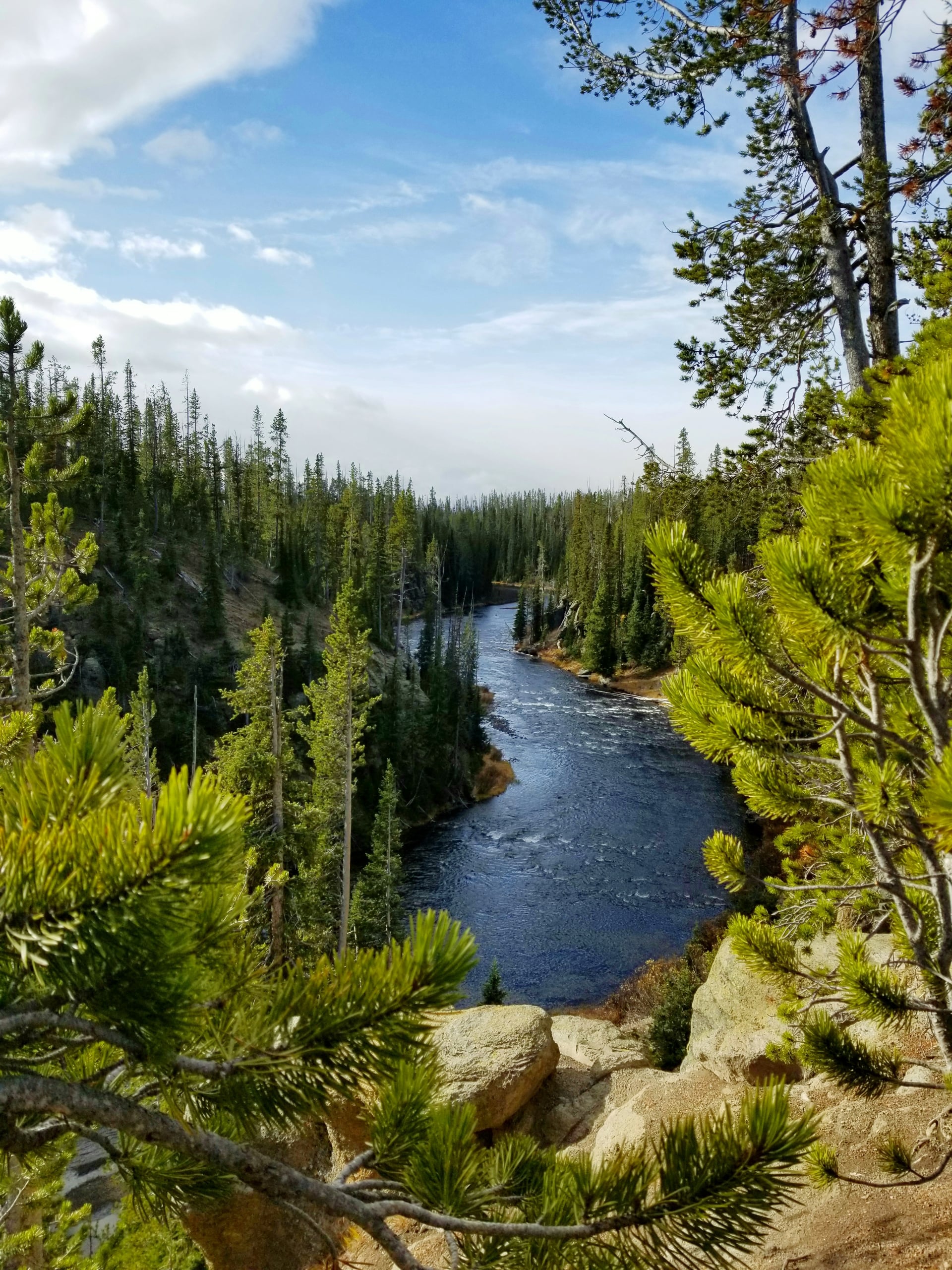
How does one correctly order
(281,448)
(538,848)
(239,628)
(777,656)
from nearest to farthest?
(777,656)
(538,848)
(239,628)
(281,448)

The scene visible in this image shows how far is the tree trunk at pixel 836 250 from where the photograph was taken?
22.4 ft

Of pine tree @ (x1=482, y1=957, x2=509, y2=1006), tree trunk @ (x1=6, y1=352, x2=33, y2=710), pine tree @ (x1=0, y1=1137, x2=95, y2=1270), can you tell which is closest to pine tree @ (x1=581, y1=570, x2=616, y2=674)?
pine tree @ (x1=482, y1=957, x2=509, y2=1006)

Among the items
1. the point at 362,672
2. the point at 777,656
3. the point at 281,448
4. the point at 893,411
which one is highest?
the point at 281,448

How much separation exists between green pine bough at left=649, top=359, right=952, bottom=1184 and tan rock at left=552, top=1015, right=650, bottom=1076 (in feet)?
32.8

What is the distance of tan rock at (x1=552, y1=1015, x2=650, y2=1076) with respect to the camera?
12.9 meters

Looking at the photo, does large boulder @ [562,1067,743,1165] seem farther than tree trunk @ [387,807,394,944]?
No

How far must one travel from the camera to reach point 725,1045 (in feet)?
36.4

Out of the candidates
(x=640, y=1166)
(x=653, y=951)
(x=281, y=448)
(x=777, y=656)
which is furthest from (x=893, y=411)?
(x=281, y=448)

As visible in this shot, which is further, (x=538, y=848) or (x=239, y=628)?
(x=239, y=628)

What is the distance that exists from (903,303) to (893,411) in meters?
6.14

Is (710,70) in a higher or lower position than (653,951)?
higher

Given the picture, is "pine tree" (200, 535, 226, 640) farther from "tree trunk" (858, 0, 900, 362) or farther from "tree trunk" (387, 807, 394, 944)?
"tree trunk" (858, 0, 900, 362)

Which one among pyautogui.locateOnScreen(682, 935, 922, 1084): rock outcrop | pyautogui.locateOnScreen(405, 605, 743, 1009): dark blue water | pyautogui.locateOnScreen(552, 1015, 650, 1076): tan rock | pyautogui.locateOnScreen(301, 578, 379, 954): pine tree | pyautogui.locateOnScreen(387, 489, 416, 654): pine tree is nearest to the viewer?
pyautogui.locateOnScreen(682, 935, 922, 1084): rock outcrop

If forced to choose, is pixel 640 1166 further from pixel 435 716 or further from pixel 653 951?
pixel 435 716
